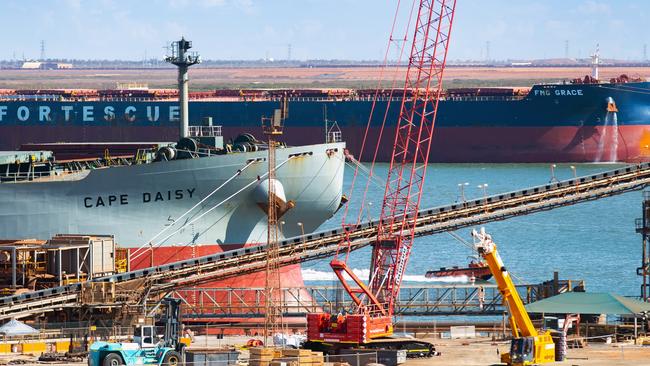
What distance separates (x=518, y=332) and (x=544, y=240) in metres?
39.9

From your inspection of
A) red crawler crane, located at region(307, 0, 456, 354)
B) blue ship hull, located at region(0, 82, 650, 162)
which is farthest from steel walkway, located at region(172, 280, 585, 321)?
blue ship hull, located at region(0, 82, 650, 162)

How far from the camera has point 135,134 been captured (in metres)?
111

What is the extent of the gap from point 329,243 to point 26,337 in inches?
400

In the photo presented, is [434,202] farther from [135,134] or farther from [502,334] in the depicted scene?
[502,334]

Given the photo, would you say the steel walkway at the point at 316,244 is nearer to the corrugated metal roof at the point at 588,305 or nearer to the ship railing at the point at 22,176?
the corrugated metal roof at the point at 588,305

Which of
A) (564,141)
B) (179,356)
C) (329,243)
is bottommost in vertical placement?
(179,356)

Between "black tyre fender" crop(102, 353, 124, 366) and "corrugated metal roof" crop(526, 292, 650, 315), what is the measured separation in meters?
11.8

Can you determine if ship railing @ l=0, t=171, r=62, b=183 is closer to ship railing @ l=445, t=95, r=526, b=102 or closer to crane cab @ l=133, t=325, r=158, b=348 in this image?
crane cab @ l=133, t=325, r=158, b=348

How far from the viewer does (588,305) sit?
129 feet

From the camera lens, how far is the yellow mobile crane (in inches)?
1275

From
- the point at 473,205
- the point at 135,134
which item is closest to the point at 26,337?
the point at 473,205

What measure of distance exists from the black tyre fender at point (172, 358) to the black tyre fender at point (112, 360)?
0.91 metres

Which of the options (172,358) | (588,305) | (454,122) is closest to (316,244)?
(588,305)

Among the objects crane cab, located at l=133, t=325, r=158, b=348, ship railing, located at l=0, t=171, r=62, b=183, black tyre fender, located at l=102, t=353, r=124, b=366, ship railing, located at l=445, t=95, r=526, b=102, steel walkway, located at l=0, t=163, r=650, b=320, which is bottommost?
black tyre fender, located at l=102, t=353, r=124, b=366
